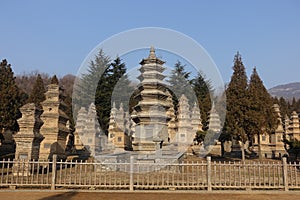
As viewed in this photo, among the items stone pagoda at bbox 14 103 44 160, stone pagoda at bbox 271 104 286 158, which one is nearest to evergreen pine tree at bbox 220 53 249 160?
stone pagoda at bbox 271 104 286 158

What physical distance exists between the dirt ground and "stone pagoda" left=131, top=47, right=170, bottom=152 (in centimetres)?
895

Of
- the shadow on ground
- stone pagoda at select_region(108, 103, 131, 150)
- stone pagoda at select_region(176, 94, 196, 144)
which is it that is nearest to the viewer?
the shadow on ground

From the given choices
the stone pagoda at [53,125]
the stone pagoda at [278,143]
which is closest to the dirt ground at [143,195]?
the stone pagoda at [53,125]

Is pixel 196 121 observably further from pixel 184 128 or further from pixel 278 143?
pixel 278 143

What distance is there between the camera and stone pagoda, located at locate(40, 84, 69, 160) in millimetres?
26375

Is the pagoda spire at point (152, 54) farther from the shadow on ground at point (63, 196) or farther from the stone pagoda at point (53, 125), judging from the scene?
the shadow on ground at point (63, 196)

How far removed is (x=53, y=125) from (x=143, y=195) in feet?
59.7

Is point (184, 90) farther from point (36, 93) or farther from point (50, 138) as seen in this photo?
point (50, 138)

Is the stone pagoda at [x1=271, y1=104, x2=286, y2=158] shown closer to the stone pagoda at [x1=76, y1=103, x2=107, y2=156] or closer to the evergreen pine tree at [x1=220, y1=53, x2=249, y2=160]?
the evergreen pine tree at [x1=220, y1=53, x2=249, y2=160]

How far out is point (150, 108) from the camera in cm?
2084

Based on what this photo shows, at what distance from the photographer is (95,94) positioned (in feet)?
141

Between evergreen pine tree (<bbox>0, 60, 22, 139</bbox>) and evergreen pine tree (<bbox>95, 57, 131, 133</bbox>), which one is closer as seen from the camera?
evergreen pine tree (<bbox>0, 60, 22, 139</bbox>)

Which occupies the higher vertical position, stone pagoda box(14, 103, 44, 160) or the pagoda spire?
the pagoda spire

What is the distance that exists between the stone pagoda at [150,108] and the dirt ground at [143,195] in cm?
895
